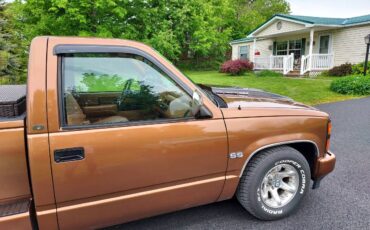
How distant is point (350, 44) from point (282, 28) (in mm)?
4535

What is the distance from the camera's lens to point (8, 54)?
8.70 m

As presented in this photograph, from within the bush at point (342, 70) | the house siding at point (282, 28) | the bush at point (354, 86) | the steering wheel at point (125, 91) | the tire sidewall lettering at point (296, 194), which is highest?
the house siding at point (282, 28)

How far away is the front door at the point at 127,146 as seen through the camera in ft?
6.57

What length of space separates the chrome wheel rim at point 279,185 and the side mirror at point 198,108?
97 cm

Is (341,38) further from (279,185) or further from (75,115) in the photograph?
(75,115)

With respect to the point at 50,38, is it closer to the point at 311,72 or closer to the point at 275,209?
the point at 275,209

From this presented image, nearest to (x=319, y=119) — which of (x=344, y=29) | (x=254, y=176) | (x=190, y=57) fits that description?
(x=254, y=176)

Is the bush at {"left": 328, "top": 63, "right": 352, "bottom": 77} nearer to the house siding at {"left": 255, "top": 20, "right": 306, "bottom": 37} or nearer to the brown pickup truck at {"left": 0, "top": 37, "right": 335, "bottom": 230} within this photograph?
the house siding at {"left": 255, "top": 20, "right": 306, "bottom": 37}

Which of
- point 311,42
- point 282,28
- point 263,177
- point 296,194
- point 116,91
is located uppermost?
point 282,28

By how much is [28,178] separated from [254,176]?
1931mm

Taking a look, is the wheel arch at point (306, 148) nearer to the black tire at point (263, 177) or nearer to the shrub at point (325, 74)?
the black tire at point (263, 177)

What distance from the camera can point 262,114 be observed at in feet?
8.57

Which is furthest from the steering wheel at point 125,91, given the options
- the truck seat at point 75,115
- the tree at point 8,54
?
the tree at point 8,54

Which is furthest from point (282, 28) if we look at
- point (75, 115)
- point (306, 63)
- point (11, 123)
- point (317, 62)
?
point (11, 123)
